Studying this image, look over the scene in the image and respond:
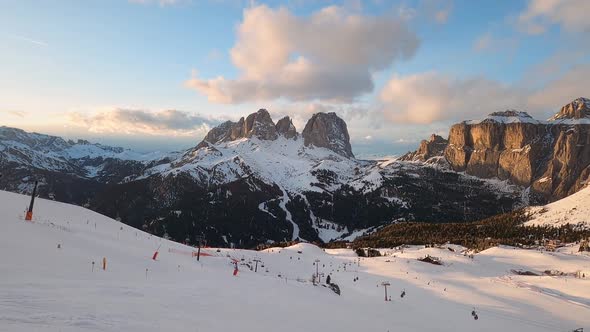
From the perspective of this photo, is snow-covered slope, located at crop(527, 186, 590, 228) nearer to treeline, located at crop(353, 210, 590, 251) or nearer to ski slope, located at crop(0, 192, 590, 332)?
treeline, located at crop(353, 210, 590, 251)

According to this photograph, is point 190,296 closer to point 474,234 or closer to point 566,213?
point 474,234

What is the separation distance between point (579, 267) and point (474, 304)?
5219 centimetres

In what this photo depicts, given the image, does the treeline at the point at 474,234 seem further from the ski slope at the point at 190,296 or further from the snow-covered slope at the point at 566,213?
the ski slope at the point at 190,296

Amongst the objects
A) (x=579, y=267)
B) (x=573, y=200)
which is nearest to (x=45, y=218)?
(x=579, y=267)

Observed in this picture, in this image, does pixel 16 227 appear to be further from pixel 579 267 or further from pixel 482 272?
pixel 579 267

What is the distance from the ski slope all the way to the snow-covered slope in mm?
139265

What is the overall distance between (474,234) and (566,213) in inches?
1944

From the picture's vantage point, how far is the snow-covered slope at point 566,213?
15902 cm

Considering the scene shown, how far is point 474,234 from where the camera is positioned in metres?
156

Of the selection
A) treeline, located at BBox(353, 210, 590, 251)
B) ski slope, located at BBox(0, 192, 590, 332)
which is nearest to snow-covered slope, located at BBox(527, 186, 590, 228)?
treeline, located at BBox(353, 210, 590, 251)

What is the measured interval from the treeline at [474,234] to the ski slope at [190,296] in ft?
298

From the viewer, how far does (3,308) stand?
8.77 meters

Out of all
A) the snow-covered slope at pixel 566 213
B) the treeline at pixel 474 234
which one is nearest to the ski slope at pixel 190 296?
the treeline at pixel 474 234

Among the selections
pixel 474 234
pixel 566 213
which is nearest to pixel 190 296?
pixel 474 234
